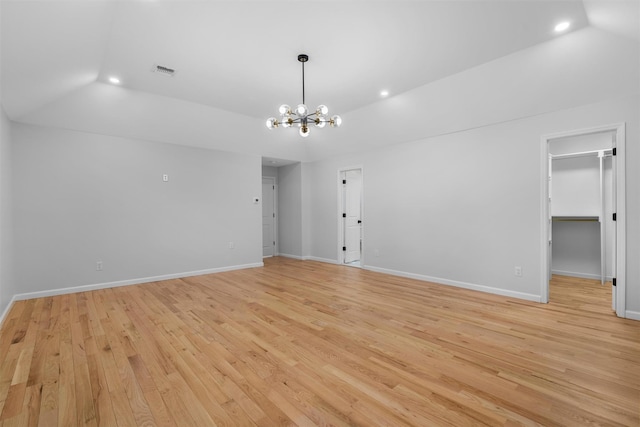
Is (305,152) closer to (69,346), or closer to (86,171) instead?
(86,171)

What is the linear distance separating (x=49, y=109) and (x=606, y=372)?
695 cm

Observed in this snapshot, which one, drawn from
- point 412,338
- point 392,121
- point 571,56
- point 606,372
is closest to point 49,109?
point 392,121

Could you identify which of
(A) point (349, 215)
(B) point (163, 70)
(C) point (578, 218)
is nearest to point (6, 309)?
(B) point (163, 70)

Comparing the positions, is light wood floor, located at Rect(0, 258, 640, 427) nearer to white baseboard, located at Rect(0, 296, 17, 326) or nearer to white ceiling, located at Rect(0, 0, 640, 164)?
white baseboard, located at Rect(0, 296, 17, 326)

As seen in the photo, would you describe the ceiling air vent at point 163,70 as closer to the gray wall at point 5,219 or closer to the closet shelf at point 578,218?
the gray wall at point 5,219

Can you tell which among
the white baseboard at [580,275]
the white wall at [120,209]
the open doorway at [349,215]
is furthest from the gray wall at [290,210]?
the white baseboard at [580,275]

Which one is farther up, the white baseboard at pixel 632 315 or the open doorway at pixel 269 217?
the open doorway at pixel 269 217

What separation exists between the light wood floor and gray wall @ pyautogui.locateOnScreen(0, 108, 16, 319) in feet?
1.09

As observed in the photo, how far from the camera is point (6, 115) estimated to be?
12.5 feet

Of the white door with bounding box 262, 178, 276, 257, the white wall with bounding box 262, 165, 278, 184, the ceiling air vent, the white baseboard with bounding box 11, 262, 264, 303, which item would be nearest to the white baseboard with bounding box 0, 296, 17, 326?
the white baseboard with bounding box 11, 262, 264, 303

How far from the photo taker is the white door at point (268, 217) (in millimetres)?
8016

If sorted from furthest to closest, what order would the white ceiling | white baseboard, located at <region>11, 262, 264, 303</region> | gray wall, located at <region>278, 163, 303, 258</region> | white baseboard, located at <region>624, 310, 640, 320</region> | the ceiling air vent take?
1. gray wall, located at <region>278, 163, 303, 258</region>
2. white baseboard, located at <region>11, 262, 264, 303</region>
3. the ceiling air vent
4. white baseboard, located at <region>624, 310, 640, 320</region>
5. the white ceiling

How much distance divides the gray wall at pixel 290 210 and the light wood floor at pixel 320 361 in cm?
360

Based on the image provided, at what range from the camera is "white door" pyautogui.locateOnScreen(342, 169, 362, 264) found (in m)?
6.80
